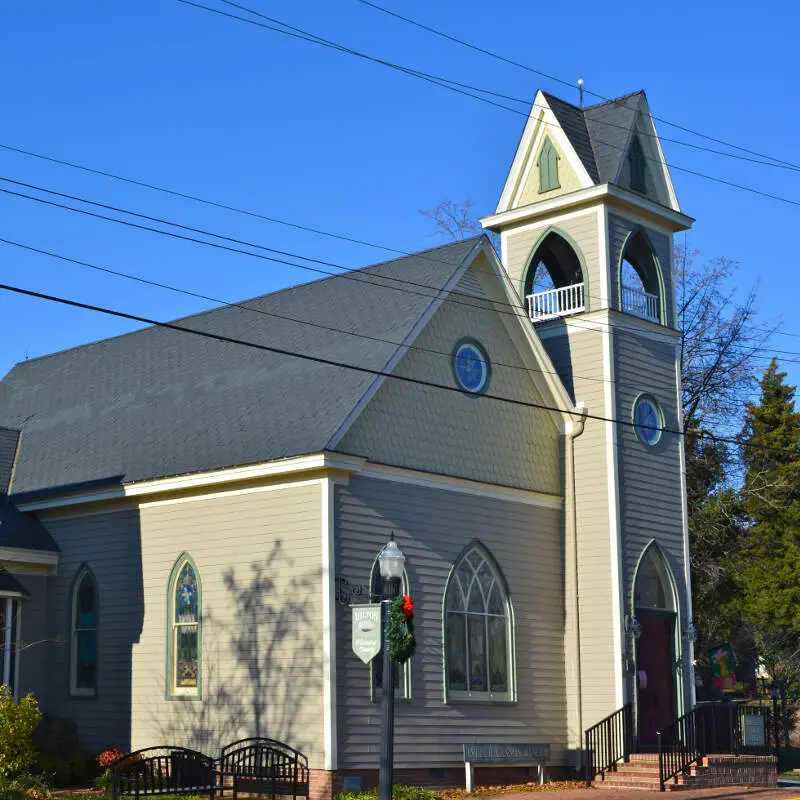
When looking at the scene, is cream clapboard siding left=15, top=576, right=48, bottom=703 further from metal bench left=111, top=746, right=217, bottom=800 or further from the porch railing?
the porch railing

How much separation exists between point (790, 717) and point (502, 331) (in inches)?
1043

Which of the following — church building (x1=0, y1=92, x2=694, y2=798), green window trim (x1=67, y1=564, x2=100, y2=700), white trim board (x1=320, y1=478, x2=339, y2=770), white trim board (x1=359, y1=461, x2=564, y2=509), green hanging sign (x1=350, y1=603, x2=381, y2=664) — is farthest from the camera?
green window trim (x1=67, y1=564, x2=100, y2=700)

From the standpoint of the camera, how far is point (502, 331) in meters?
26.5

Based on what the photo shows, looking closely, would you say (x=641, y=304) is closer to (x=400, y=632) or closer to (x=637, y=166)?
(x=637, y=166)

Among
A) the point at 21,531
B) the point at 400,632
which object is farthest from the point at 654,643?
the point at 21,531

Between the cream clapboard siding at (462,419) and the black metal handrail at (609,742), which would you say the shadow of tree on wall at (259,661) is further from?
the black metal handrail at (609,742)

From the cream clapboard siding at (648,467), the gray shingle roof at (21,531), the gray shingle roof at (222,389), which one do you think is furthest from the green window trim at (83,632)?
the cream clapboard siding at (648,467)

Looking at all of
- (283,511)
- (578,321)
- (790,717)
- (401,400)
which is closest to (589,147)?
(578,321)

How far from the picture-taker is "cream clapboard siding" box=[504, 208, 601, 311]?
2797 centimetres

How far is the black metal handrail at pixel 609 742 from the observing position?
25.3 meters

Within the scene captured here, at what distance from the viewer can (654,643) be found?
90.2 feet

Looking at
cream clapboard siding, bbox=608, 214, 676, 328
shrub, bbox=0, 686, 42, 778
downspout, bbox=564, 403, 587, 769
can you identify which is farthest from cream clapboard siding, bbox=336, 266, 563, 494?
Answer: shrub, bbox=0, 686, 42, 778

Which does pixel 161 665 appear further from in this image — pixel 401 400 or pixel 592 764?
pixel 592 764

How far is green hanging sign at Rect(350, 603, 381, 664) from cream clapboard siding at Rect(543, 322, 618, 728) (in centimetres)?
931
